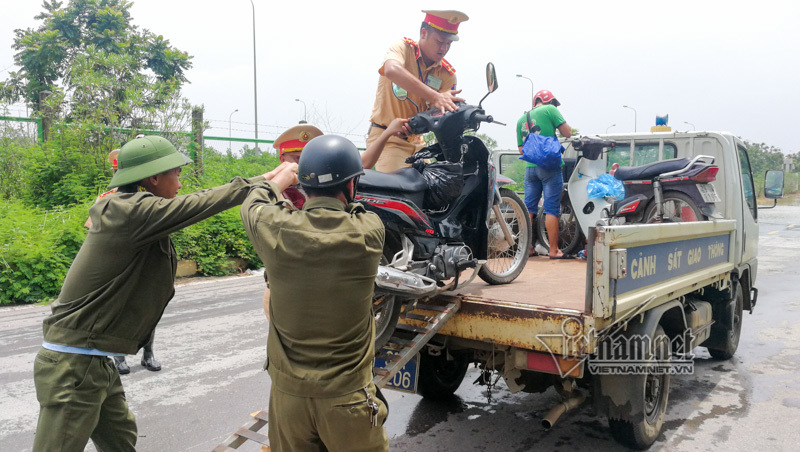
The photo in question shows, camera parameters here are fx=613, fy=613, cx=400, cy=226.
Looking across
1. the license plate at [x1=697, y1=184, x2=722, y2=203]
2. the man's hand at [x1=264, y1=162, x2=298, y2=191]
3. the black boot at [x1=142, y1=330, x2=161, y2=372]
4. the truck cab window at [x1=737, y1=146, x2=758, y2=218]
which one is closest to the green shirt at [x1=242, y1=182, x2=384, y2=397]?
the man's hand at [x1=264, y1=162, x2=298, y2=191]

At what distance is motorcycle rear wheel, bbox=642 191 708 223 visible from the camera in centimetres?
562

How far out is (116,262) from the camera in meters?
2.44

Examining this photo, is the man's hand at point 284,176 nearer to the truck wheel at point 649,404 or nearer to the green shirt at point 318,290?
the green shirt at point 318,290

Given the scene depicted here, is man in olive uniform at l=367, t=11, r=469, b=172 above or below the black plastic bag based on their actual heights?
above

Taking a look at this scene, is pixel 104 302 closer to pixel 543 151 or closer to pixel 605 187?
pixel 543 151

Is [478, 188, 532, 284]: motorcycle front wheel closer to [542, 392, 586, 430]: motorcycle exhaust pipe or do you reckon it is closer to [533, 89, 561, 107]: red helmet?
[542, 392, 586, 430]: motorcycle exhaust pipe

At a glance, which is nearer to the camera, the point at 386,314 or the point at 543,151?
the point at 386,314

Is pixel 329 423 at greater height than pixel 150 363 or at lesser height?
greater

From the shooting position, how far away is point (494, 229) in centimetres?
471

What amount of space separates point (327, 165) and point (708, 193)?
4.58 meters

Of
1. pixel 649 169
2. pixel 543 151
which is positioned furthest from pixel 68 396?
pixel 649 169

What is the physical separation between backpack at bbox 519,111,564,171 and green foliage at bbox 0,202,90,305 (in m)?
6.13

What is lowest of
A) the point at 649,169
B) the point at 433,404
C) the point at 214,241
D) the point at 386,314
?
the point at 433,404

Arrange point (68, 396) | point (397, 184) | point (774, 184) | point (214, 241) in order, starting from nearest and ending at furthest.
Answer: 1. point (68, 396)
2. point (397, 184)
3. point (774, 184)
4. point (214, 241)
